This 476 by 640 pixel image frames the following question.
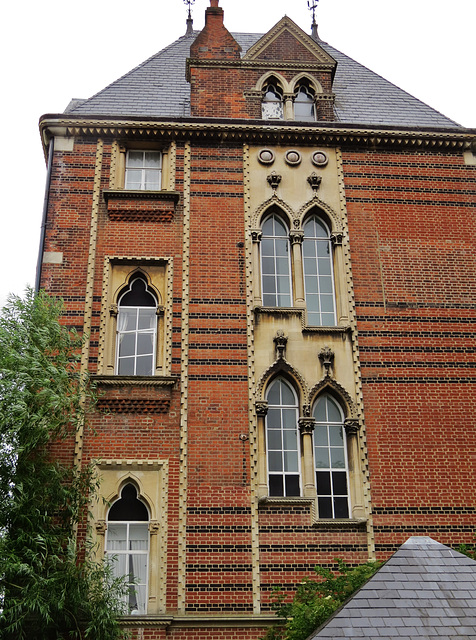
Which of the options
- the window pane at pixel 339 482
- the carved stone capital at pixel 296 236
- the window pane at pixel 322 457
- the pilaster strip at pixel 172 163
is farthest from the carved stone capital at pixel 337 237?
the window pane at pixel 339 482

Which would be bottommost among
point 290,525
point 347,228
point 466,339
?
point 290,525

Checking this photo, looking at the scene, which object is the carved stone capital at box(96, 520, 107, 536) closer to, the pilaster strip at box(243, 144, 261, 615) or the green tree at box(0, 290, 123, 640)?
the green tree at box(0, 290, 123, 640)

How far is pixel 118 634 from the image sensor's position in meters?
12.2

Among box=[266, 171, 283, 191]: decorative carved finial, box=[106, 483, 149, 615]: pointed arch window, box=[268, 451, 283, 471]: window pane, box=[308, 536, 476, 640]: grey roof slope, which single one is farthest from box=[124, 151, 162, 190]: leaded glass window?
box=[308, 536, 476, 640]: grey roof slope

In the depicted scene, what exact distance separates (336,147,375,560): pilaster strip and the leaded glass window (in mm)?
3804

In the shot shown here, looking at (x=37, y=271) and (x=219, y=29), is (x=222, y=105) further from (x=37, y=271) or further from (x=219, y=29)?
(x=37, y=271)

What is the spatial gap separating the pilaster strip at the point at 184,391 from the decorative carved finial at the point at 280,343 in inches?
65.9

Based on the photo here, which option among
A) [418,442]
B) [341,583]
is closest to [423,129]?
[418,442]

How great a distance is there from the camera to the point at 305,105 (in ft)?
59.1

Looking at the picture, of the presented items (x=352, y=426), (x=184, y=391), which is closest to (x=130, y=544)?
(x=184, y=391)

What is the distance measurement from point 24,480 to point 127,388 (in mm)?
2842

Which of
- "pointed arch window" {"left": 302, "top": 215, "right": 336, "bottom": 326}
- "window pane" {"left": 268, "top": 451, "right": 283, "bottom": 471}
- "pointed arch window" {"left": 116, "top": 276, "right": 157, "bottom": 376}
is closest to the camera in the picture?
"window pane" {"left": 268, "top": 451, "right": 283, "bottom": 471}

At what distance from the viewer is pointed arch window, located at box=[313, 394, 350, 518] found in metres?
14.2

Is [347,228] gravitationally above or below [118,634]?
above
